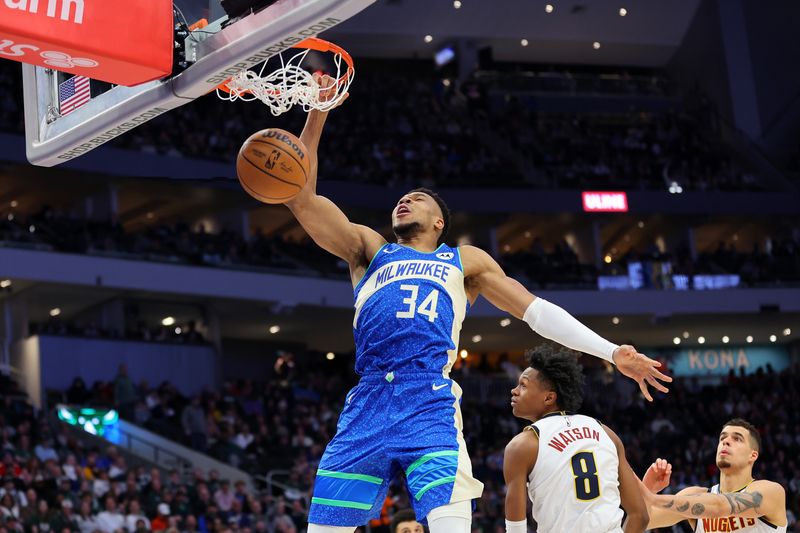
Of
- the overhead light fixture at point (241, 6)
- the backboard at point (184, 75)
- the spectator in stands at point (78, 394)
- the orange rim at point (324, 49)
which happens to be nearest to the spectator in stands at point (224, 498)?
the spectator in stands at point (78, 394)

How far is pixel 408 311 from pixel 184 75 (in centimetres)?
137

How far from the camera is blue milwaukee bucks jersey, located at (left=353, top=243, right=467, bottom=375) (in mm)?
5062

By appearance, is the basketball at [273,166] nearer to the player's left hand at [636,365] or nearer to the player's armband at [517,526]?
the player's left hand at [636,365]

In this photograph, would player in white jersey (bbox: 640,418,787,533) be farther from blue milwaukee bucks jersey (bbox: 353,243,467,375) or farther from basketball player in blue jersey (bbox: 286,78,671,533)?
blue milwaukee bucks jersey (bbox: 353,243,467,375)

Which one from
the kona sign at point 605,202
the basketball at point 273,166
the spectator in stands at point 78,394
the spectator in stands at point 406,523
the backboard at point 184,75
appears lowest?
the spectator in stands at point 406,523

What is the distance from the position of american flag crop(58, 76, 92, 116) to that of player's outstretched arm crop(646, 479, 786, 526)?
353 cm

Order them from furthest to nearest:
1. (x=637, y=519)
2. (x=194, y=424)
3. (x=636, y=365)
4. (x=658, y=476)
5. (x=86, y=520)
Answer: (x=194, y=424), (x=86, y=520), (x=658, y=476), (x=637, y=519), (x=636, y=365)

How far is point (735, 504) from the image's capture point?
6852mm

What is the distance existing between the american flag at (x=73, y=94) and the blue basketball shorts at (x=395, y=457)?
198 cm

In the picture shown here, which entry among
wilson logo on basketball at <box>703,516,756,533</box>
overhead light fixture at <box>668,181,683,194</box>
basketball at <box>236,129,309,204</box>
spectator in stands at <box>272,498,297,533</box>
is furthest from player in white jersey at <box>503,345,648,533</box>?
overhead light fixture at <box>668,181,683,194</box>

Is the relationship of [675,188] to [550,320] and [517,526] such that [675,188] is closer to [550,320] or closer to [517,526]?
[517,526]

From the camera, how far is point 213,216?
3216 cm

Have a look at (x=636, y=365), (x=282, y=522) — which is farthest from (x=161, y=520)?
(x=636, y=365)

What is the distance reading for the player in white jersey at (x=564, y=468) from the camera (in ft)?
18.9
